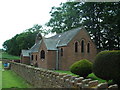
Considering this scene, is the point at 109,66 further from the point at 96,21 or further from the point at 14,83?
the point at 96,21

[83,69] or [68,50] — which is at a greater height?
[68,50]

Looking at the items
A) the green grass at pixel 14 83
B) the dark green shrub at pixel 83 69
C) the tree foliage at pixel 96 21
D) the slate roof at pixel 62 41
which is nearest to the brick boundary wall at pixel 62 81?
the green grass at pixel 14 83

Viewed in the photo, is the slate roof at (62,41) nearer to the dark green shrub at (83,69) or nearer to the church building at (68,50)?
the church building at (68,50)

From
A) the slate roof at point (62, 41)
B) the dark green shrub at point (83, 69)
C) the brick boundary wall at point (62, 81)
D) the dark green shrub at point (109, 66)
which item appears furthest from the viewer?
the slate roof at point (62, 41)

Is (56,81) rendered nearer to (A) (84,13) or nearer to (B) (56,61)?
(B) (56,61)

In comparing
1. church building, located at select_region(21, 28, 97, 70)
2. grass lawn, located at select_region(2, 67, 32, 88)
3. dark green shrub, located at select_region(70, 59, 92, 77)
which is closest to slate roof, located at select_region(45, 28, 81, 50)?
church building, located at select_region(21, 28, 97, 70)

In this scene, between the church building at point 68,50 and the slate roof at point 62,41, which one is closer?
the church building at point 68,50

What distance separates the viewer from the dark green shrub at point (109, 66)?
9156mm

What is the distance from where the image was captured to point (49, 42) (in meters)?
27.9

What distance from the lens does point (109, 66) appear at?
953 cm

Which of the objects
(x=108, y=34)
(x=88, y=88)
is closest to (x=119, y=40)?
(x=108, y=34)

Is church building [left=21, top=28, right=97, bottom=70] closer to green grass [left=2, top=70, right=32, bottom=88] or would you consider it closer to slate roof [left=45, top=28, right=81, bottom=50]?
slate roof [left=45, top=28, right=81, bottom=50]

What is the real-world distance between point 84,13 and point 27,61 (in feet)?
54.5

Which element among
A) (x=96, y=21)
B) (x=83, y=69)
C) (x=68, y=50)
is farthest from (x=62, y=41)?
(x=83, y=69)
